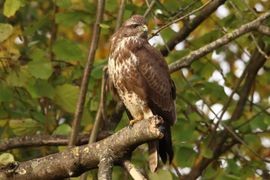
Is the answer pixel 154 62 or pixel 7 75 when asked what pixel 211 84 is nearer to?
pixel 154 62

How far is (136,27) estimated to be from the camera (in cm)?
632

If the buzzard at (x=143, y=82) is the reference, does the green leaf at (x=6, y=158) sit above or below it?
above

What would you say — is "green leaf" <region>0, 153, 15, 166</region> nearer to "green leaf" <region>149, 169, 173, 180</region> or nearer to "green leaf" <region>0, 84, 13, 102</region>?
"green leaf" <region>149, 169, 173, 180</region>

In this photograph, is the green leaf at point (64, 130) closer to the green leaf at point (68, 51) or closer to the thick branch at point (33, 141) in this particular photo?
the thick branch at point (33, 141)

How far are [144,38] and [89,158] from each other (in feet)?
5.58

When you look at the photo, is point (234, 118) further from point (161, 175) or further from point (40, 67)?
point (161, 175)

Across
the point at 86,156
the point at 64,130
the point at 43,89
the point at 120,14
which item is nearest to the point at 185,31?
the point at 120,14

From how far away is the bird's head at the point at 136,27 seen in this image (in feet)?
20.6

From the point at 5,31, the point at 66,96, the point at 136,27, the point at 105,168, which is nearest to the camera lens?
the point at 105,168

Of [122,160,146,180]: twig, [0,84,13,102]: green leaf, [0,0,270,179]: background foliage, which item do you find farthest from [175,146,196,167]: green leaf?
[122,160,146,180]: twig

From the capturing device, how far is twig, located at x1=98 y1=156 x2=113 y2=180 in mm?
4562

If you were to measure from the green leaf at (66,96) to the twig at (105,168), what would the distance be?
171 centimetres

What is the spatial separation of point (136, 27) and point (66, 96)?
793 millimetres

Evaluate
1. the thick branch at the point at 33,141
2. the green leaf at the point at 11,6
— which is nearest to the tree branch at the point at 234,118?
the thick branch at the point at 33,141
